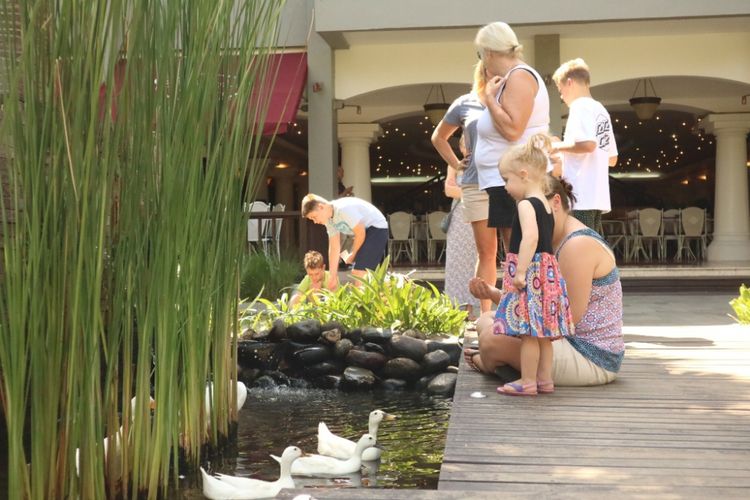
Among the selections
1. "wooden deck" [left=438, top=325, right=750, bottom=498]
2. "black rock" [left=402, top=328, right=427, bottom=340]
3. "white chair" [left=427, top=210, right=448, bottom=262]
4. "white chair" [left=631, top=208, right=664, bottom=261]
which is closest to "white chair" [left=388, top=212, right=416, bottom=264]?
"white chair" [left=427, top=210, right=448, bottom=262]

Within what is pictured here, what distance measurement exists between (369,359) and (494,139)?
1473mm

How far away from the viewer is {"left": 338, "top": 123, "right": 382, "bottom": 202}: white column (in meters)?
13.6

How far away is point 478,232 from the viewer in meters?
4.84

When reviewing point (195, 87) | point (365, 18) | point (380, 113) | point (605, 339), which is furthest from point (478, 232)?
point (380, 113)

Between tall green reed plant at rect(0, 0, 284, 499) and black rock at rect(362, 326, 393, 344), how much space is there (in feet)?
7.95

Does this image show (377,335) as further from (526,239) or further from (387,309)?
(526,239)

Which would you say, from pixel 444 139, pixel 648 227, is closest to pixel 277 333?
pixel 444 139

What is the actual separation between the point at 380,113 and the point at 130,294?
1172 cm

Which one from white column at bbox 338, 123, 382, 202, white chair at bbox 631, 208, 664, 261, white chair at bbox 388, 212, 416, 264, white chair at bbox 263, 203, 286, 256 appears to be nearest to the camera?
white chair at bbox 263, 203, 286, 256

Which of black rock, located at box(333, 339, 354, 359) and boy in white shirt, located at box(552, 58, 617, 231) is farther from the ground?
boy in white shirt, located at box(552, 58, 617, 231)

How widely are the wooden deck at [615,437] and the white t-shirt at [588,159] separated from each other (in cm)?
94

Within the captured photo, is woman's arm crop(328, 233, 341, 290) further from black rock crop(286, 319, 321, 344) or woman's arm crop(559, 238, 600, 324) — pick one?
woman's arm crop(559, 238, 600, 324)

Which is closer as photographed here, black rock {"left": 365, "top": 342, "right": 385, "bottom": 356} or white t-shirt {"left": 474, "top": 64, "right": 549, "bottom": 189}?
white t-shirt {"left": 474, "top": 64, "right": 549, "bottom": 189}

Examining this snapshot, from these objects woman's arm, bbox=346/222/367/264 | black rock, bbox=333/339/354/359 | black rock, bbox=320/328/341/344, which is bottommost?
black rock, bbox=333/339/354/359
